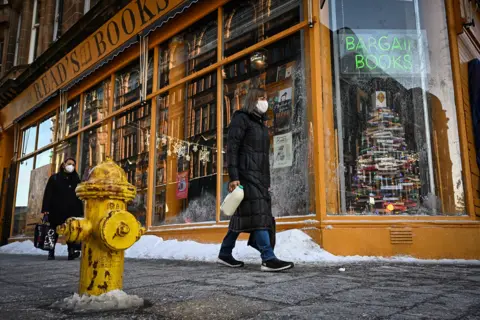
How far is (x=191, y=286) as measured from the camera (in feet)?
9.49

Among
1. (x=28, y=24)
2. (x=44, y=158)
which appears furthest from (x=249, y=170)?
(x=28, y=24)

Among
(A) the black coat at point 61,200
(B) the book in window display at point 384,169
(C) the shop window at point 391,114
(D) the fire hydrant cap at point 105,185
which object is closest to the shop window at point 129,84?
(A) the black coat at point 61,200

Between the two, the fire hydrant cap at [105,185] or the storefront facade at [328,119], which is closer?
the fire hydrant cap at [105,185]

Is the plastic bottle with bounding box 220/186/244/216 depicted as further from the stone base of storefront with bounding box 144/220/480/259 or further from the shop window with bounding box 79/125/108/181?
the shop window with bounding box 79/125/108/181

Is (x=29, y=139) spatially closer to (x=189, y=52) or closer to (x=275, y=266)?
(x=189, y=52)

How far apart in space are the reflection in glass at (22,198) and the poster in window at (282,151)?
9.94 m

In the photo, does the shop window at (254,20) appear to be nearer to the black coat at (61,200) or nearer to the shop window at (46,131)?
the black coat at (61,200)

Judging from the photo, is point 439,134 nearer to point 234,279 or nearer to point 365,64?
point 365,64

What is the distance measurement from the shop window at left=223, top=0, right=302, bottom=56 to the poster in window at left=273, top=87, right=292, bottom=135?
1.01 m

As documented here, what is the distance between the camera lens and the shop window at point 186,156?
7098mm

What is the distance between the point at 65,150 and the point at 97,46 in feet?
10.7

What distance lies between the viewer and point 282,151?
602cm

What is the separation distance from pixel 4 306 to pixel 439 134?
5.62m

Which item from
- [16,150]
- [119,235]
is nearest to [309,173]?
[119,235]
